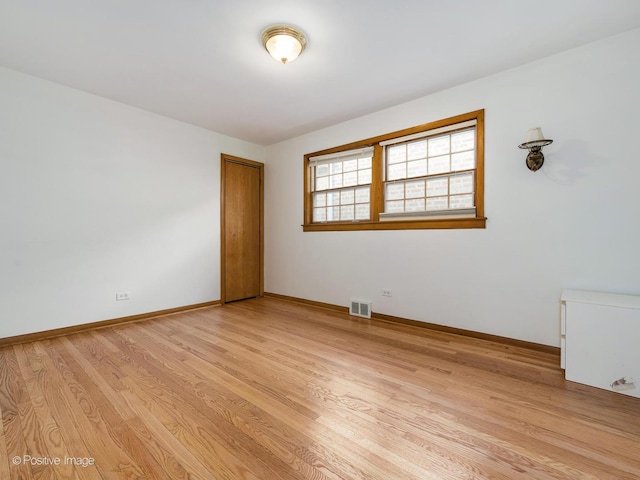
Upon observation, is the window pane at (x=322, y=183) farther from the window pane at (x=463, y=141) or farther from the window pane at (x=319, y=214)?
the window pane at (x=463, y=141)

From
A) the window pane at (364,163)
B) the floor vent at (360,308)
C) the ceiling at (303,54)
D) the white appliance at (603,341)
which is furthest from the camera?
the window pane at (364,163)

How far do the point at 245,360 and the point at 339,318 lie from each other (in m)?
1.66

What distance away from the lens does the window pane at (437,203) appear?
10.9 feet

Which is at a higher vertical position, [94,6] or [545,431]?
[94,6]

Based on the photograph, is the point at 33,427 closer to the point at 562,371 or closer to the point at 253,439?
the point at 253,439

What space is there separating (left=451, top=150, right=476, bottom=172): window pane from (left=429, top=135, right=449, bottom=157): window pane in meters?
0.15

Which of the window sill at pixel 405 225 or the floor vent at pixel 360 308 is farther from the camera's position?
the floor vent at pixel 360 308

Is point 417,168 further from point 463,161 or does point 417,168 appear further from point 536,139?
point 536,139

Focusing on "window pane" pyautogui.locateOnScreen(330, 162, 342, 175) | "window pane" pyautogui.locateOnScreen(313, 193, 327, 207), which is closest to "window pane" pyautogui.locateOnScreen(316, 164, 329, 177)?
"window pane" pyautogui.locateOnScreen(330, 162, 342, 175)

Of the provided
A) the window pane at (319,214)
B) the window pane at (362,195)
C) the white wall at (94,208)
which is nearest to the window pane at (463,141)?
the window pane at (362,195)

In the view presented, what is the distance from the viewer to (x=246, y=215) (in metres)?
A: 5.09

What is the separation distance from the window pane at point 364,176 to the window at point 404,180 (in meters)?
0.01

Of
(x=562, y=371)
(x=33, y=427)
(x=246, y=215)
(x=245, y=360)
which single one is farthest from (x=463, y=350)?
(x=246, y=215)

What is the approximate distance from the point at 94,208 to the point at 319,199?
3.02 m
